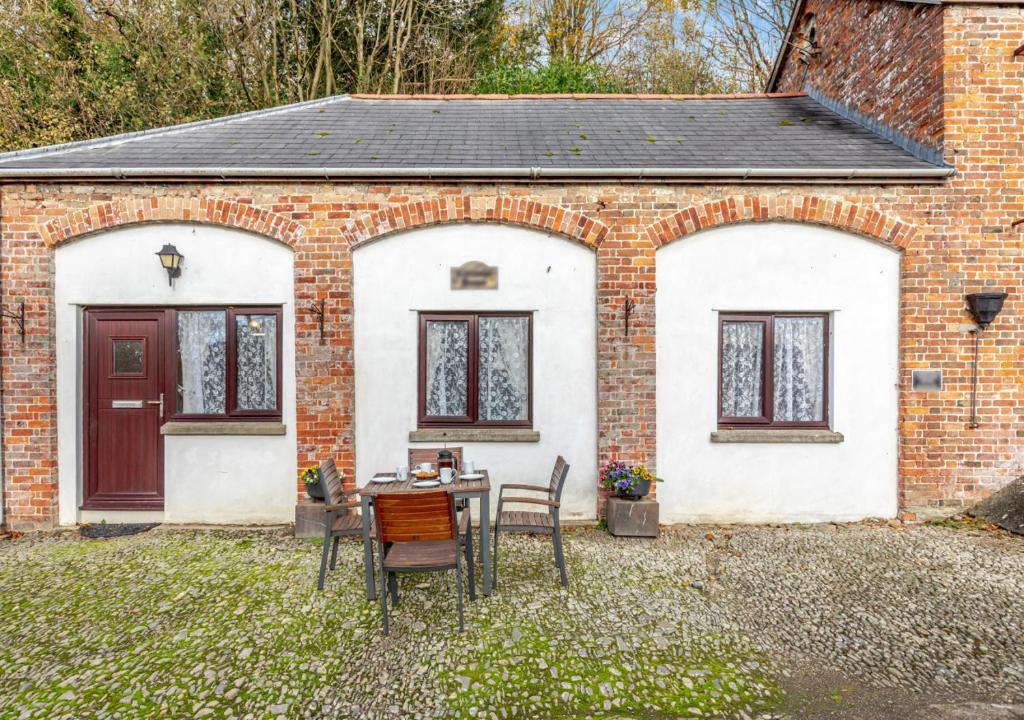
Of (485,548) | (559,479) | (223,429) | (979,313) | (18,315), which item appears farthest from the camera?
(223,429)

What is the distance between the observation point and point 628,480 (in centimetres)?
537

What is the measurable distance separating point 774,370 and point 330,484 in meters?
4.93

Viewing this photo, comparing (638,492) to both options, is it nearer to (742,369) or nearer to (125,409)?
(742,369)

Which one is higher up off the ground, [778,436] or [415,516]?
[778,436]

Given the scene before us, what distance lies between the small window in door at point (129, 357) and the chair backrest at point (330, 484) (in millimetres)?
2924

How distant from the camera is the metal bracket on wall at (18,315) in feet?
18.1

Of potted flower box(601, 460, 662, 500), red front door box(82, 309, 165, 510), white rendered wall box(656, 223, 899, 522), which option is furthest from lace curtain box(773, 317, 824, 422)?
red front door box(82, 309, 165, 510)

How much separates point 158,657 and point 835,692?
4230 millimetres

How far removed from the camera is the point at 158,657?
3309 millimetres

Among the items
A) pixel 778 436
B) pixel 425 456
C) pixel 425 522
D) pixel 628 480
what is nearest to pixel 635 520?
pixel 628 480

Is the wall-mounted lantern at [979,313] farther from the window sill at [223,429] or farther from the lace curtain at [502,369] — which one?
the window sill at [223,429]

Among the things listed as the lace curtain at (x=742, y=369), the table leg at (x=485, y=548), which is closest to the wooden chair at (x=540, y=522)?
the table leg at (x=485, y=548)

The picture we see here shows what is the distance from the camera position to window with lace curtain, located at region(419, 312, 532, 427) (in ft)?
19.1

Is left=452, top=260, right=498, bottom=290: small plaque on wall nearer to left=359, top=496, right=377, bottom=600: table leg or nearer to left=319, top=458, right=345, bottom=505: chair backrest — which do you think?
left=319, top=458, right=345, bottom=505: chair backrest
